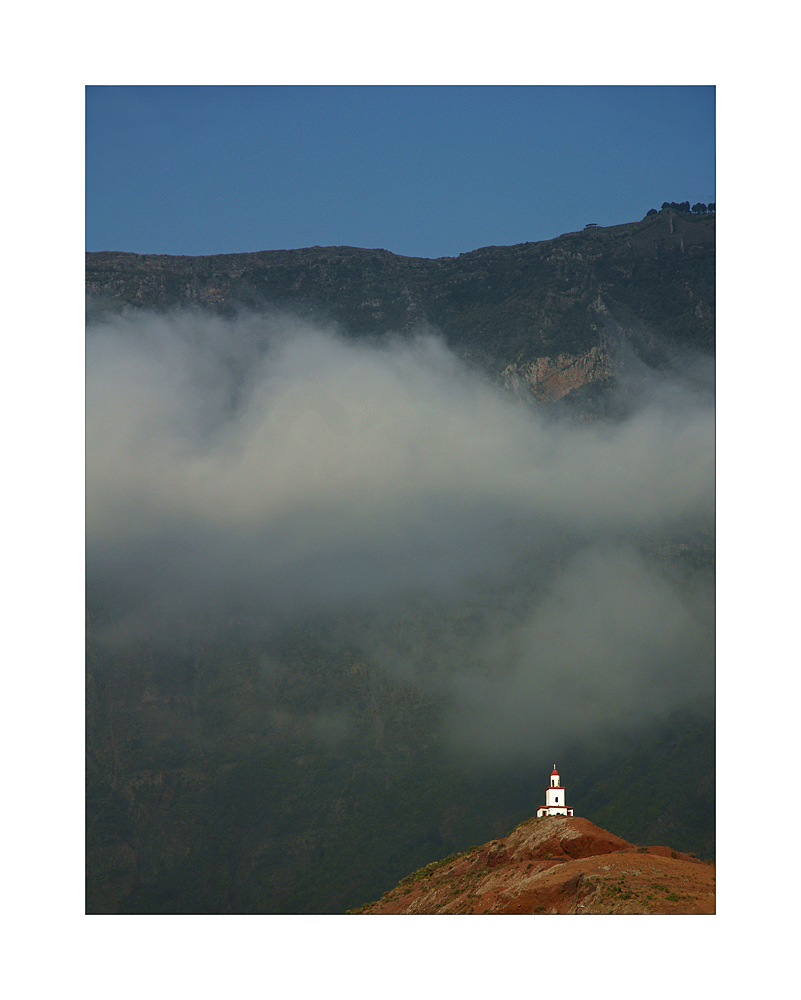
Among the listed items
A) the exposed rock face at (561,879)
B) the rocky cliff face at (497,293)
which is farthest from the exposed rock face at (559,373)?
the exposed rock face at (561,879)

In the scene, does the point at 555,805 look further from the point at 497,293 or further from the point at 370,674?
the point at 497,293

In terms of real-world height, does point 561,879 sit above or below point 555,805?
above

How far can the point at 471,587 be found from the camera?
100 m

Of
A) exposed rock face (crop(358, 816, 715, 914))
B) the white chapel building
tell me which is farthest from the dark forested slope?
exposed rock face (crop(358, 816, 715, 914))

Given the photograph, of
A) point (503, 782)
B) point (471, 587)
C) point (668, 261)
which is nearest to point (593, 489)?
point (471, 587)

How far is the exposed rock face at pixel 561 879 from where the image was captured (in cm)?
2548

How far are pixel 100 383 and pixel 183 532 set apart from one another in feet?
57.9

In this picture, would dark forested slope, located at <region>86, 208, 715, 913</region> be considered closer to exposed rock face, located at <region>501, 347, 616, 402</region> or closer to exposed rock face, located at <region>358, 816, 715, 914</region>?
exposed rock face, located at <region>501, 347, 616, 402</region>

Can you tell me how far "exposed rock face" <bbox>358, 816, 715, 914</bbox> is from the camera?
25484mm

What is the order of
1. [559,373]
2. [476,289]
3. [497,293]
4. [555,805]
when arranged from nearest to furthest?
[555,805] → [559,373] → [497,293] → [476,289]

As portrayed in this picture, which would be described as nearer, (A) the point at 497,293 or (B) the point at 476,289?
(A) the point at 497,293

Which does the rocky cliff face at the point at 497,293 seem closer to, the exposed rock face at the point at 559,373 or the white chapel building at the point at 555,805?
the exposed rock face at the point at 559,373

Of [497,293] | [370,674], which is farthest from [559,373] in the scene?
[370,674]

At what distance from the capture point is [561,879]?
27.6 metres
